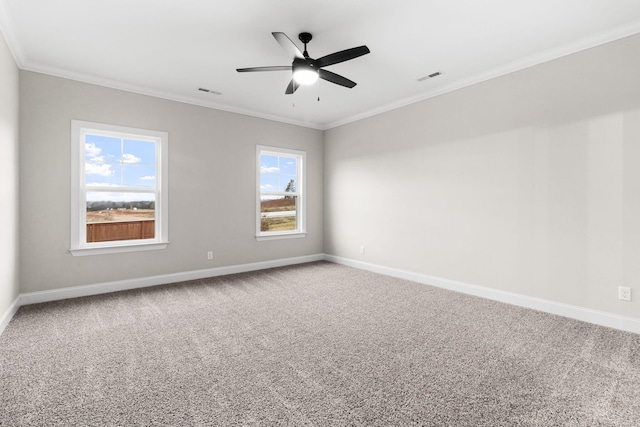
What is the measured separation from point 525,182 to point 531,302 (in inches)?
51.7

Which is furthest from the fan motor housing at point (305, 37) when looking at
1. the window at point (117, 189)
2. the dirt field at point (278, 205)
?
the dirt field at point (278, 205)

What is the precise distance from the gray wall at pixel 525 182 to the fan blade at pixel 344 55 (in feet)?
6.66

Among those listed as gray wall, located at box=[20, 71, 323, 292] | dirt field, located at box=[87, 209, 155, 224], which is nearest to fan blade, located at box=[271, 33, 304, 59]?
gray wall, located at box=[20, 71, 323, 292]

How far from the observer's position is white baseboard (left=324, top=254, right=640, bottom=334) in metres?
2.79

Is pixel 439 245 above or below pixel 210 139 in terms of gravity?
below

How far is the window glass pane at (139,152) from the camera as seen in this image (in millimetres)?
4141

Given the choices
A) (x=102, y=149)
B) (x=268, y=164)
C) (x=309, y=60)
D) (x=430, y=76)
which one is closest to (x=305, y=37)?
(x=309, y=60)

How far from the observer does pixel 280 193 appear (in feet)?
18.4

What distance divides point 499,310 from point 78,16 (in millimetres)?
4851

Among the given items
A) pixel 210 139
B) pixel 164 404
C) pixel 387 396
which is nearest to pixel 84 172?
pixel 210 139

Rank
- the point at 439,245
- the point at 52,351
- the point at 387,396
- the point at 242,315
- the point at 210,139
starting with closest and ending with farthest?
the point at 387,396
the point at 52,351
the point at 242,315
the point at 439,245
the point at 210,139

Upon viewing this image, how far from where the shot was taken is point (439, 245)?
422 centimetres

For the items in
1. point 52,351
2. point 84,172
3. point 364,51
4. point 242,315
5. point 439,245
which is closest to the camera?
point 52,351

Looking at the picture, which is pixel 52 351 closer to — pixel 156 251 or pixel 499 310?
pixel 156 251
